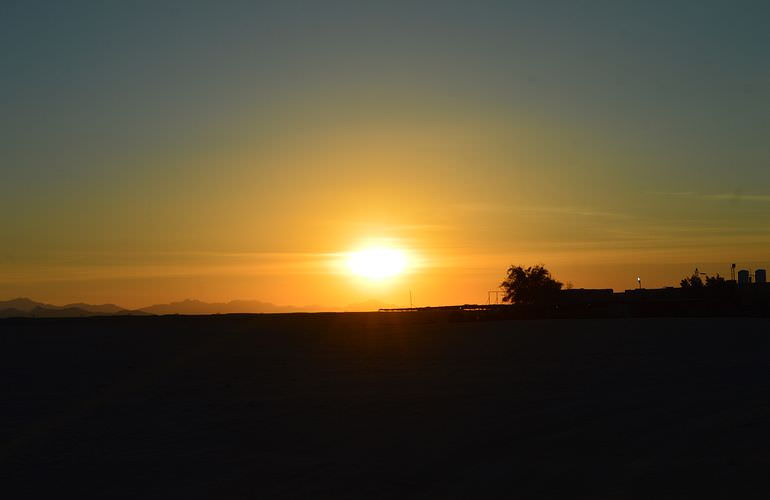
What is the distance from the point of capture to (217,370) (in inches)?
1146

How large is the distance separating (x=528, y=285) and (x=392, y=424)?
141m

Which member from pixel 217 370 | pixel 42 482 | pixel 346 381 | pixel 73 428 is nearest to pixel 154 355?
pixel 217 370

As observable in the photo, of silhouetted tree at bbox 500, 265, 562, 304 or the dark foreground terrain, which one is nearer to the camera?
the dark foreground terrain

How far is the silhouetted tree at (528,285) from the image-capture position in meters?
154

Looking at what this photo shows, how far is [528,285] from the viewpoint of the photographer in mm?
156625

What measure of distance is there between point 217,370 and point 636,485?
19.4m

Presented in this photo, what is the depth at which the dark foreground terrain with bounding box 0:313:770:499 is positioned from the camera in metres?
12.8

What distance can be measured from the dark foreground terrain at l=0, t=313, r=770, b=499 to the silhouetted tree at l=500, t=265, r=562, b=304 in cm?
12128

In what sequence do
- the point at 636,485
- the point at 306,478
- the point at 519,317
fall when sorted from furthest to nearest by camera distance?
the point at 519,317 < the point at 306,478 < the point at 636,485

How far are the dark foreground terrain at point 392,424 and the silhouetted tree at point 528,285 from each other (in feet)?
398

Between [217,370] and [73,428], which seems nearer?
[73,428]

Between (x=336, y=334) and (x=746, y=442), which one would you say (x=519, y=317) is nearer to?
(x=336, y=334)

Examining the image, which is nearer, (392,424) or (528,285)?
(392,424)

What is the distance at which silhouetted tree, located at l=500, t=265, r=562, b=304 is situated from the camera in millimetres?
154375
